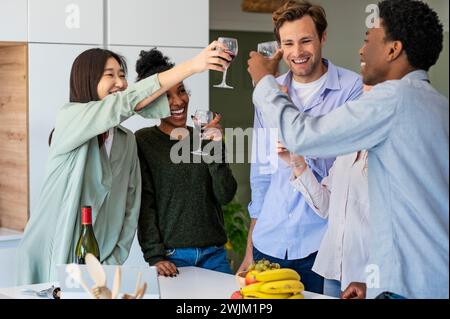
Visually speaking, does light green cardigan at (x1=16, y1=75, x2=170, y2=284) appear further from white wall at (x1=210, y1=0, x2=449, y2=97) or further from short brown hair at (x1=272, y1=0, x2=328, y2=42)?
white wall at (x1=210, y1=0, x2=449, y2=97)

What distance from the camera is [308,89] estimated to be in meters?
2.93

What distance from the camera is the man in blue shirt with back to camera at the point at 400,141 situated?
6.05ft

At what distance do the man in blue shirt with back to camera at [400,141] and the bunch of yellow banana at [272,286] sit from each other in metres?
0.26

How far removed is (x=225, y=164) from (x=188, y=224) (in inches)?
10.7

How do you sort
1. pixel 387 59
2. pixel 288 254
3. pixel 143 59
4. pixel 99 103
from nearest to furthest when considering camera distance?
1. pixel 387 59
2. pixel 99 103
3. pixel 288 254
4. pixel 143 59

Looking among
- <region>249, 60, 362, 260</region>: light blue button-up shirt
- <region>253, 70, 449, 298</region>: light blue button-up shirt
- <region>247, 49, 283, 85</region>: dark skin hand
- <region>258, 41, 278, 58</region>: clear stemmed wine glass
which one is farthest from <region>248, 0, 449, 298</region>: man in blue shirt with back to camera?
<region>249, 60, 362, 260</region>: light blue button-up shirt

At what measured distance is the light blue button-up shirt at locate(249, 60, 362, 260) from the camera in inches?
112

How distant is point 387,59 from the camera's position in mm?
2018

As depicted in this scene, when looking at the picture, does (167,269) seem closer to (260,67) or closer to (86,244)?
(86,244)

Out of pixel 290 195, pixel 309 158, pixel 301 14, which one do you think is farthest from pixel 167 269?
pixel 301 14

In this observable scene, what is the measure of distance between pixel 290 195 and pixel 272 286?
707 mm

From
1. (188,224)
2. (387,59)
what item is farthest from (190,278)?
(387,59)

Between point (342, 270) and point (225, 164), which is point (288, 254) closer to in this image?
point (342, 270)

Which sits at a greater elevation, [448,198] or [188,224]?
[448,198]
